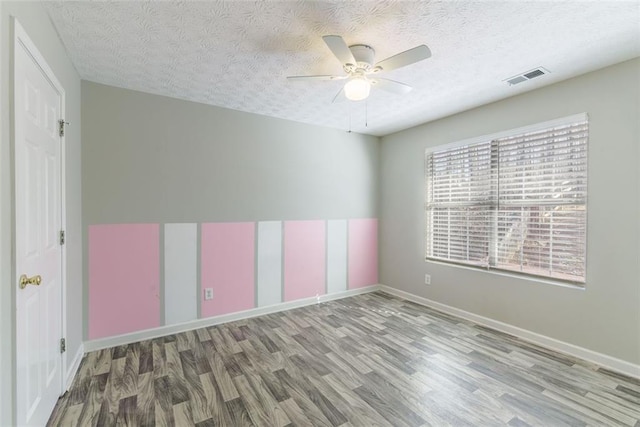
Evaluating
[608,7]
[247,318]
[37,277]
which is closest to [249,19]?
[37,277]

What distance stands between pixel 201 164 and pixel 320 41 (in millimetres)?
1956

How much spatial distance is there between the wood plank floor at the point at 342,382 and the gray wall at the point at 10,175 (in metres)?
0.63

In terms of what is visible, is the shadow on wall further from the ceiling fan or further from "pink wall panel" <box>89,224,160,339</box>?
the ceiling fan

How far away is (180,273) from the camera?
3102 millimetres

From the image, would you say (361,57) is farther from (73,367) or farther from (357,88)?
(73,367)

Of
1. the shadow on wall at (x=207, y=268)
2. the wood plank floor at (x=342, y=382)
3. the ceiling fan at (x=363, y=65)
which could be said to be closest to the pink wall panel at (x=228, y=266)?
the shadow on wall at (x=207, y=268)

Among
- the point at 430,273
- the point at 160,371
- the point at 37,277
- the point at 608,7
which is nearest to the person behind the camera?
the point at 37,277

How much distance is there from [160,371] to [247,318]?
122 cm

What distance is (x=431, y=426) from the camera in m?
1.76

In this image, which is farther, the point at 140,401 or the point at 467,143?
the point at 467,143

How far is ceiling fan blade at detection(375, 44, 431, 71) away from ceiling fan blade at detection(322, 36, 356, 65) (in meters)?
0.22

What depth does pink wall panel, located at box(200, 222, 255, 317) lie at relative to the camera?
327cm

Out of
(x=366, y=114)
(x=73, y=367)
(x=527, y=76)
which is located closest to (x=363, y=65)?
(x=366, y=114)

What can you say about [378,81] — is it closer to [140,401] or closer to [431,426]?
[431,426]
